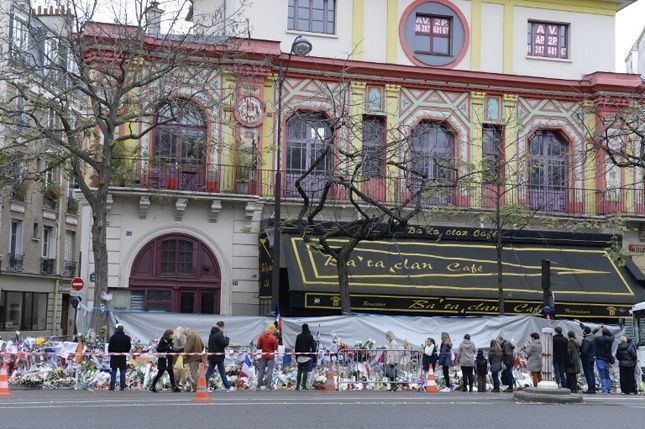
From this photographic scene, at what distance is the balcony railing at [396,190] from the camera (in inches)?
1098

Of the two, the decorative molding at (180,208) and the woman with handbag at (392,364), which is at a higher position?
the decorative molding at (180,208)

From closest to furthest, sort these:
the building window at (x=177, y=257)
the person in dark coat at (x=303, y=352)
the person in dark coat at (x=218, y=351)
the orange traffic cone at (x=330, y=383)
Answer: the person in dark coat at (x=218, y=351) < the person in dark coat at (x=303, y=352) < the orange traffic cone at (x=330, y=383) < the building window at (x=177, y=257)

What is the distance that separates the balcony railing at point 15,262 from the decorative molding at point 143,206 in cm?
1609

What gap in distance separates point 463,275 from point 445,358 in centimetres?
682

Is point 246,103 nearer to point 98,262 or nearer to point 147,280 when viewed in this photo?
point 147,280

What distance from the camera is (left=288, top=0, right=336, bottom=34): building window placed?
29922 mm

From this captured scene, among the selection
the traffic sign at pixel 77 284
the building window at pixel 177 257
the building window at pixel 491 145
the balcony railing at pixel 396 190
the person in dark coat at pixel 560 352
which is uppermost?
the building window at pixel 491 145

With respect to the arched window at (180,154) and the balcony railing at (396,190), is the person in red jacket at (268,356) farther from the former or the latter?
the arched window at (180,154)

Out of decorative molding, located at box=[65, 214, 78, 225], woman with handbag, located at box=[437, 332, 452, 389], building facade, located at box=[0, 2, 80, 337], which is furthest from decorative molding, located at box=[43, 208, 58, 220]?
woman with handbag, located at box=[437, 332, 452, 389]

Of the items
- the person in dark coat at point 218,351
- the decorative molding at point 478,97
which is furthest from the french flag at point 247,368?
the decorative molding at point 478,97

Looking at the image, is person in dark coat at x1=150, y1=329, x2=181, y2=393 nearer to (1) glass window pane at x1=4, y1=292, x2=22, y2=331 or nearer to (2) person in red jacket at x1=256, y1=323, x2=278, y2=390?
(2) person in red jacket at x1=256, y1=323, x2=278, y2=390

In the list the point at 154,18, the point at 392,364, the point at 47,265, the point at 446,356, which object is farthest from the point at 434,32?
the point at 47,265

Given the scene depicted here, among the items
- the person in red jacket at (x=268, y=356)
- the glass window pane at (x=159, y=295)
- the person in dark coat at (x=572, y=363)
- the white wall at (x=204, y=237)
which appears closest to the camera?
the person in red jacket at (x=268, y=356)

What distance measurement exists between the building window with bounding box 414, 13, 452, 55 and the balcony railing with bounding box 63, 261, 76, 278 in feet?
79.6
